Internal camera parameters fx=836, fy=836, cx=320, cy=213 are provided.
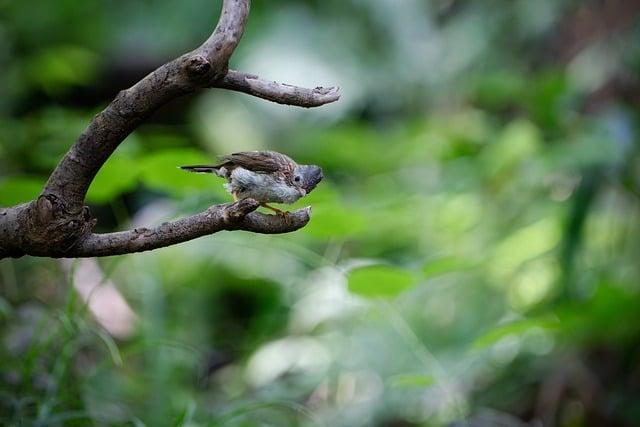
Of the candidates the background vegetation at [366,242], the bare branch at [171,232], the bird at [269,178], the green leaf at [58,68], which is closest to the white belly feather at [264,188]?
the bird at [269,178]

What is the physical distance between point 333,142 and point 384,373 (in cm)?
120

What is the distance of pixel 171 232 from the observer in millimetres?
925

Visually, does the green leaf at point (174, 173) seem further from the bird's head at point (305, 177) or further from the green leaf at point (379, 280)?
the bird's head at point (305, 177)

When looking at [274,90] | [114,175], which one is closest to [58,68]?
[114,175]

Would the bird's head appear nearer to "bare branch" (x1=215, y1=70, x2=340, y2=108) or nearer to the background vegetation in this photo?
"bare branch" (x1=215, y1=70, x2=340, y2=108)

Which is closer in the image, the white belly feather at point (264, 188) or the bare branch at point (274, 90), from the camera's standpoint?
the bare branch at point (274, 90)

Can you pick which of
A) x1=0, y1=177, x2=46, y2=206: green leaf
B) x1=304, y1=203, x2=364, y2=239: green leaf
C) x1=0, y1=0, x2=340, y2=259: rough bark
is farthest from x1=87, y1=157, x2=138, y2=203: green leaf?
x1=0, y1=0, x2=340, y2=259: rough bark

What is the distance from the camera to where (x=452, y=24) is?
443 centimetres

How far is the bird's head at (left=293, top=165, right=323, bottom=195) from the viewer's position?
107 centimetres

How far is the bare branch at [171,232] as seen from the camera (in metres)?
0.91

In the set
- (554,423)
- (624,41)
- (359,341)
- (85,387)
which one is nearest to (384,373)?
(359,341)

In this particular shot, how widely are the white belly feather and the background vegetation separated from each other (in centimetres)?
50

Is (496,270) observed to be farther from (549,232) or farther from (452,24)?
(452,24)

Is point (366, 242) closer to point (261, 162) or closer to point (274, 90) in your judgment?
point (261, 162)
